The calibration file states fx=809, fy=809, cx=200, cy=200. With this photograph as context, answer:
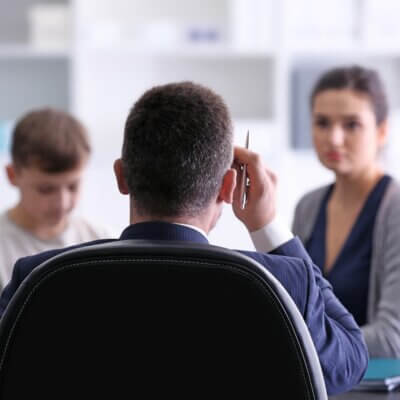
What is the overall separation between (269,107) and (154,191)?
9.57 ft

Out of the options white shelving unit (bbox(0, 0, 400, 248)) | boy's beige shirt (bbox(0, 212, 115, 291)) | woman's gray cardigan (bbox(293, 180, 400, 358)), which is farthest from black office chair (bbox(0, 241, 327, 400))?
white shelving unit (bbox(0, 0, 400, 248))

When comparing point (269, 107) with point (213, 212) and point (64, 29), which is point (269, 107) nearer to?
point (64, 29)

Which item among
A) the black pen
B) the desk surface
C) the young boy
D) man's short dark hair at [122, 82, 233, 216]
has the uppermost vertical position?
man's short dark hair at [122, 82, 233, 216]

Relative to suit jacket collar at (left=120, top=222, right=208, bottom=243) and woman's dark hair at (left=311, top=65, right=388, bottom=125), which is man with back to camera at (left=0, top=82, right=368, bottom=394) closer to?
suit jacket collar at (left=120, top=222, right=208, bottom=243)

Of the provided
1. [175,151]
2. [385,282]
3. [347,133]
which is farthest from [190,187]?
[347,133]

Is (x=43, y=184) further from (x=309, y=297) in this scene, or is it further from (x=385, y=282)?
(x=309, y=297)

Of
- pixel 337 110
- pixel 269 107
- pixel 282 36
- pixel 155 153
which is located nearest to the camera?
pixel 155 153

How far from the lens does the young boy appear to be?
2.14 meters

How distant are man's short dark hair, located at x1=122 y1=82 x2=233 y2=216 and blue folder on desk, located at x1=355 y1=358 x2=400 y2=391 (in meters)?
0.47

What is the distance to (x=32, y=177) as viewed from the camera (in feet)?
7.04

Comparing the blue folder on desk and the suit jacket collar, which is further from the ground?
the suit jacket collar

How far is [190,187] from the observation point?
43.2 inches

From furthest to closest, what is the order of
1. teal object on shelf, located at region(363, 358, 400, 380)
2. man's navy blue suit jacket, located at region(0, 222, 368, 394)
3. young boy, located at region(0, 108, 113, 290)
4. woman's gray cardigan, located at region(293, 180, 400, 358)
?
young boy, located at region(0, 108, 113, 290), woman's gray cardigan, located at region(293, 180, 400, 358), teal object on shelf, located at region(363, 358, 400, 380), man's navy blue suit jacket, located at region(0, 222, 368, 394)

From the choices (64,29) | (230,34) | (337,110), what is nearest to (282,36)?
(230,34)
